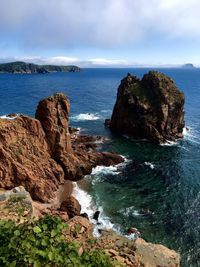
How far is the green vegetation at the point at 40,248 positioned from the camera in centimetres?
1416

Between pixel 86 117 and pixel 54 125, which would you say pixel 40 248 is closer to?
pixel 54 125

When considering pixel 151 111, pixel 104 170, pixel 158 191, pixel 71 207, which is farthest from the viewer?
pixel 151 111

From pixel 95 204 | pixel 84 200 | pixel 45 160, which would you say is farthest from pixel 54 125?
pixel 95 204

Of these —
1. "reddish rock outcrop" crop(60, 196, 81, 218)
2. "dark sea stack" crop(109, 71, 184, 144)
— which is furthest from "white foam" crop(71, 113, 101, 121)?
"reddish rock outcrop" crop(60, 196, 81, 218)

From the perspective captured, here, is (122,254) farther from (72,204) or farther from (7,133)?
(7,133)

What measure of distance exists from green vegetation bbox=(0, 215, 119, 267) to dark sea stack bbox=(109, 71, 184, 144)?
275ft

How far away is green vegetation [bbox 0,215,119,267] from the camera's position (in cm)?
1416

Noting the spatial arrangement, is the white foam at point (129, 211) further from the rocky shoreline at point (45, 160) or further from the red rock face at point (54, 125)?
the red rock face at point (54, 125)

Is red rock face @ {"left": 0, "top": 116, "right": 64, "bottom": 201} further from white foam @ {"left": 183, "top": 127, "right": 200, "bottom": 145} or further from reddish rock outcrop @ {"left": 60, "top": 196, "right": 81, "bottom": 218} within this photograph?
white foam @ {"left": 183, "top": 127, "right": 200, "bottom": 145}

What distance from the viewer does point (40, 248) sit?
1470cm

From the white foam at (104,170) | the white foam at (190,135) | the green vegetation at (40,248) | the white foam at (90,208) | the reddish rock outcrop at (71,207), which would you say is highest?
the green vegetation at (40,248)

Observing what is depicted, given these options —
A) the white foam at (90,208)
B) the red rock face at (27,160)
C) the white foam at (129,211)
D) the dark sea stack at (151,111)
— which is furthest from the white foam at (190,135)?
the red rock face at (27,160)

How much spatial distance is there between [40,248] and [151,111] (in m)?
89.9

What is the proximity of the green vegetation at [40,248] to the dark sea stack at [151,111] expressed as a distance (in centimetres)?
8371
